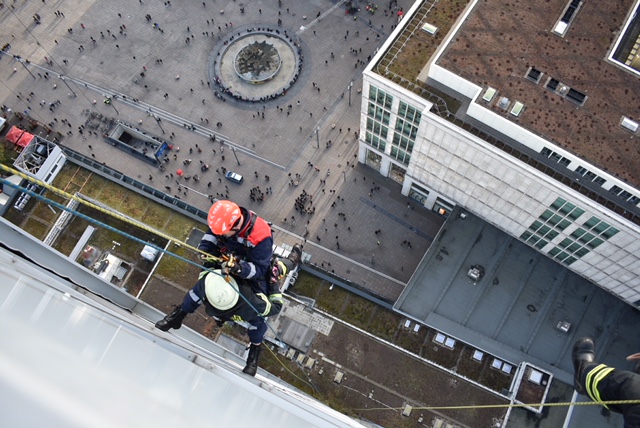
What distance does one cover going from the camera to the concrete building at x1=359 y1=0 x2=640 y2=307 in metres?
47.5

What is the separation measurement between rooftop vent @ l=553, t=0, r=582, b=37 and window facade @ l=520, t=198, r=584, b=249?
17529 millimetres

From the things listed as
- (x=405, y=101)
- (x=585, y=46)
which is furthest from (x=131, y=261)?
(x=585, y=46)

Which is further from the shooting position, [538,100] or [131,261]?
[131,261]

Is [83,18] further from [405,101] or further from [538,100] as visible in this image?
[538,100]

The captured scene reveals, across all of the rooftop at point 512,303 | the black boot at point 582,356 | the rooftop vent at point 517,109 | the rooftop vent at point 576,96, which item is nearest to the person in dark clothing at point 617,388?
the black boot at point 582,356

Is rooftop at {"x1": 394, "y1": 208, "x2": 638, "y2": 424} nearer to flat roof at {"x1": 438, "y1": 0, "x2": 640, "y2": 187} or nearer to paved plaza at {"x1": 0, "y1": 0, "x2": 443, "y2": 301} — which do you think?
paved plaza at {"x1": 0, "y1": 0, "x2": 443, "y2": 301}

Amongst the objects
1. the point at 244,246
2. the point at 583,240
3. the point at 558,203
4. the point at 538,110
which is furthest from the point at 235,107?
the point at 583,240

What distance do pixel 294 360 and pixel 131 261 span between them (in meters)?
26.4

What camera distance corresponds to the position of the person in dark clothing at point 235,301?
96.9ft

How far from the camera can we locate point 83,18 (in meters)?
86.7

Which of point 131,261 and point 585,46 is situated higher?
point 585,46

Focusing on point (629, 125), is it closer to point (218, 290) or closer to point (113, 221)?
point (218, 290)

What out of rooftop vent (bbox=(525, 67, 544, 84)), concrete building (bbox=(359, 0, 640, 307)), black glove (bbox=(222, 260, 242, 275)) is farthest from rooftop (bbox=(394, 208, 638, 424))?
black glove (bbox=(222, 260, 242, 275))

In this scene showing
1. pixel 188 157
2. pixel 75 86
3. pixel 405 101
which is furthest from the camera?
pixel 75 86
